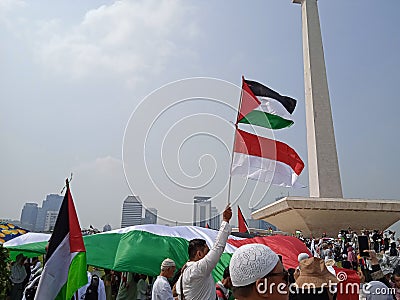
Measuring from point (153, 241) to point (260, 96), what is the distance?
11.0 ft

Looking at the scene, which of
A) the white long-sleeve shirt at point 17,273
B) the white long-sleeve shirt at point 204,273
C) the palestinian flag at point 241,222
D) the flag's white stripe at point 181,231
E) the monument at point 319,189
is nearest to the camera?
the white long-sleeve shirt at point 204,273

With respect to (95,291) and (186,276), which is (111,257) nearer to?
(95,291)

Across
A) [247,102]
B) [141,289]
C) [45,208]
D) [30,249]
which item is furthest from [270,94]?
[45,208]

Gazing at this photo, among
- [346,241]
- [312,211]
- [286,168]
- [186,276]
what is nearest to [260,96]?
[286,168]

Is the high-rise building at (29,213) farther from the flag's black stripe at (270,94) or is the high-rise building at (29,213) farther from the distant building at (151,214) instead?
the flag's black stripe at (270,94)

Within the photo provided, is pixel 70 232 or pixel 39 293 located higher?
pixel 70 232

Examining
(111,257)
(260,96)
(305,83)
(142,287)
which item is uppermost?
(305,83)

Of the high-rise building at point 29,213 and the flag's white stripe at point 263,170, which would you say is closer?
the flag's white stripe at point 263,170

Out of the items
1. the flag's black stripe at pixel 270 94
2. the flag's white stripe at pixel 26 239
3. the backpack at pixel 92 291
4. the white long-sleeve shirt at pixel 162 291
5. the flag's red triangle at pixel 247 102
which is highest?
the flag's black stripe at pixel 270 94

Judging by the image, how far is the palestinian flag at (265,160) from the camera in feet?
24.2

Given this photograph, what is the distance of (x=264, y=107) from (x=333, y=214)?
1614 centimetres

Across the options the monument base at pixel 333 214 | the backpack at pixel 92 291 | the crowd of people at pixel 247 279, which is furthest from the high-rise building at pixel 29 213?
the crowd of people at pixel 247 279

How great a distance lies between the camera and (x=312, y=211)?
70.6ft

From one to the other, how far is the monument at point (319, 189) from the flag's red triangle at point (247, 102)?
587 inches
